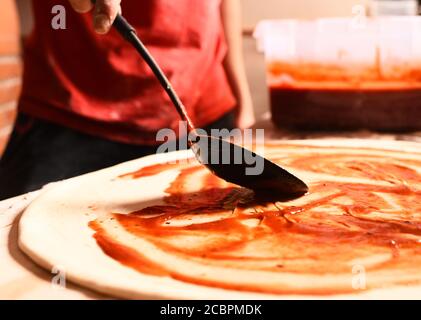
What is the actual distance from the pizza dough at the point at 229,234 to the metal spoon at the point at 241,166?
2cm

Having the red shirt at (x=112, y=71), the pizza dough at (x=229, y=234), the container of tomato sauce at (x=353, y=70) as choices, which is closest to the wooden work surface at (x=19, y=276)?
the pizza dough at (x=229, y=234)

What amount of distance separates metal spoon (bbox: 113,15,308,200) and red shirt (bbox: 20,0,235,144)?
0.50 m

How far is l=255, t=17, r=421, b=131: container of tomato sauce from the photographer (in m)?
1.23

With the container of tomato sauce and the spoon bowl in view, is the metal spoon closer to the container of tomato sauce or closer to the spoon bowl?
the spoon bowl

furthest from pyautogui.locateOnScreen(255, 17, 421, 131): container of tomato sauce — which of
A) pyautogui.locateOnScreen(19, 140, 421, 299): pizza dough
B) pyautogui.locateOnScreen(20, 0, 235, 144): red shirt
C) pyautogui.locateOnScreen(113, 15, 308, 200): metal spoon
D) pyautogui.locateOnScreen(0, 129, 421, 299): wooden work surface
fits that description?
pyautogui.locateOnScreen(0, 129, 421, 299): wooden work surface

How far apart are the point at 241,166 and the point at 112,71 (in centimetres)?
63

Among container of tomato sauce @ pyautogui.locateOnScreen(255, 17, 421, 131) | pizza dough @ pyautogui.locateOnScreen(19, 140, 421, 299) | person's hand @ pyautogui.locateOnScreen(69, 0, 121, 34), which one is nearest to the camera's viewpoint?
pizza dough @ pyautogui.locateOnScreen(19, 140, 421, 299)

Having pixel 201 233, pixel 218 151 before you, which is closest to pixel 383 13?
pixel 218 151

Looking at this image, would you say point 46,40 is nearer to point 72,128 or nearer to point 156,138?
point 72,128

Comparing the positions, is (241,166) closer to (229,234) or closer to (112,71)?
(229,234)

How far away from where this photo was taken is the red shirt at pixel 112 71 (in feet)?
4.16

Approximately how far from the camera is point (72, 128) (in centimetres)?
127

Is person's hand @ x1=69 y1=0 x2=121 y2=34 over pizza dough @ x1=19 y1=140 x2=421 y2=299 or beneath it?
over

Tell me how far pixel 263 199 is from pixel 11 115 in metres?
3.09
